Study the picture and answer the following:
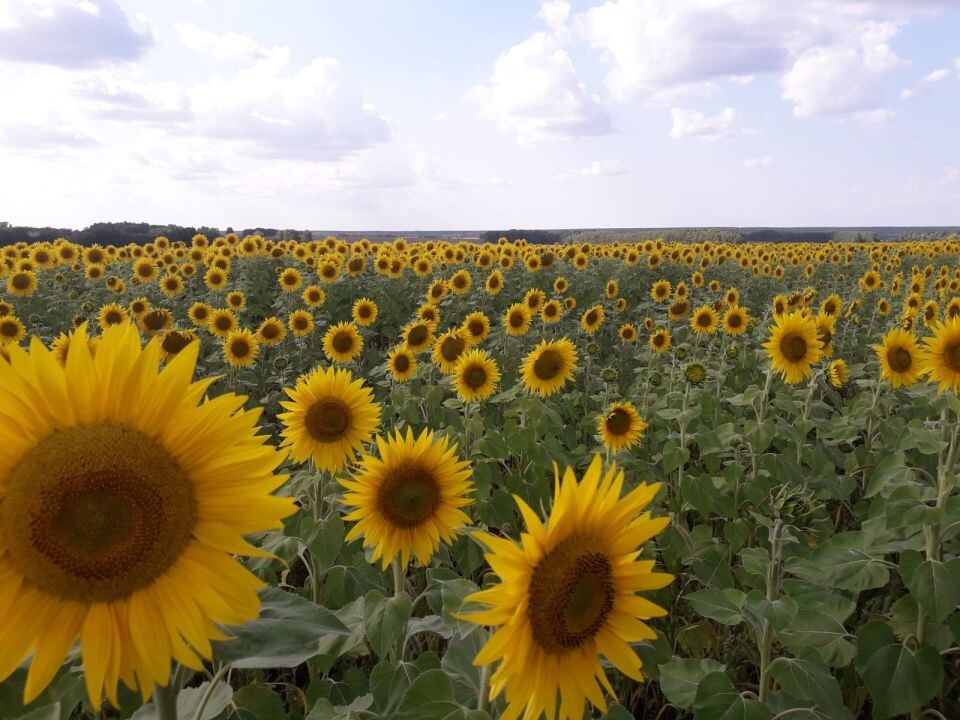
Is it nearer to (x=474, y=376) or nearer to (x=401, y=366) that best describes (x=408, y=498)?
(x=474, y=376)

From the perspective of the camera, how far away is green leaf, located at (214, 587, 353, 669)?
52.9 inches

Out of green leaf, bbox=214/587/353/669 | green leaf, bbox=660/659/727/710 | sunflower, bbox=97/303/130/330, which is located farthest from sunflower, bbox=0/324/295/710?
sunflower, bbox=97/303/130/330

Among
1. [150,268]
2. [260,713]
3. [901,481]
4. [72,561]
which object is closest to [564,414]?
[901,481]

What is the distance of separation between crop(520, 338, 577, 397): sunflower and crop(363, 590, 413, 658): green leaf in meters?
3.35

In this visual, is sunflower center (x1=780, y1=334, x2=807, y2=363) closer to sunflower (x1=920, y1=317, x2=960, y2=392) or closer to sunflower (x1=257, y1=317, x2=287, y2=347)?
sunflower (x1=920, y1=317, x2=960, y2=392)

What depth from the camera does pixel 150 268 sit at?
1448 centimetres

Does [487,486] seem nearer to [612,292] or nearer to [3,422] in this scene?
[3,422]

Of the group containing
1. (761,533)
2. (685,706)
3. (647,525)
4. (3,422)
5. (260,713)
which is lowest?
(761,533)

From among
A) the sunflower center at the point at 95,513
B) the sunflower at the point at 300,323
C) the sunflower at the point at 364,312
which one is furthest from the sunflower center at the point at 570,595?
the sunflower at the point at 364,312

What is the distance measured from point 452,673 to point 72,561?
1.26m

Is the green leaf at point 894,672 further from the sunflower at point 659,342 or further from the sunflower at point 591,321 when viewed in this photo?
the sunflower at point 591,321

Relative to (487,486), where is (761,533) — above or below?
below

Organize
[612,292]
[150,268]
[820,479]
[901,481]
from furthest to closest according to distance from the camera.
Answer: [150,268] → [612,292] → [820,479] → [901,481]

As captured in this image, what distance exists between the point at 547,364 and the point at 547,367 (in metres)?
→ 0.02
